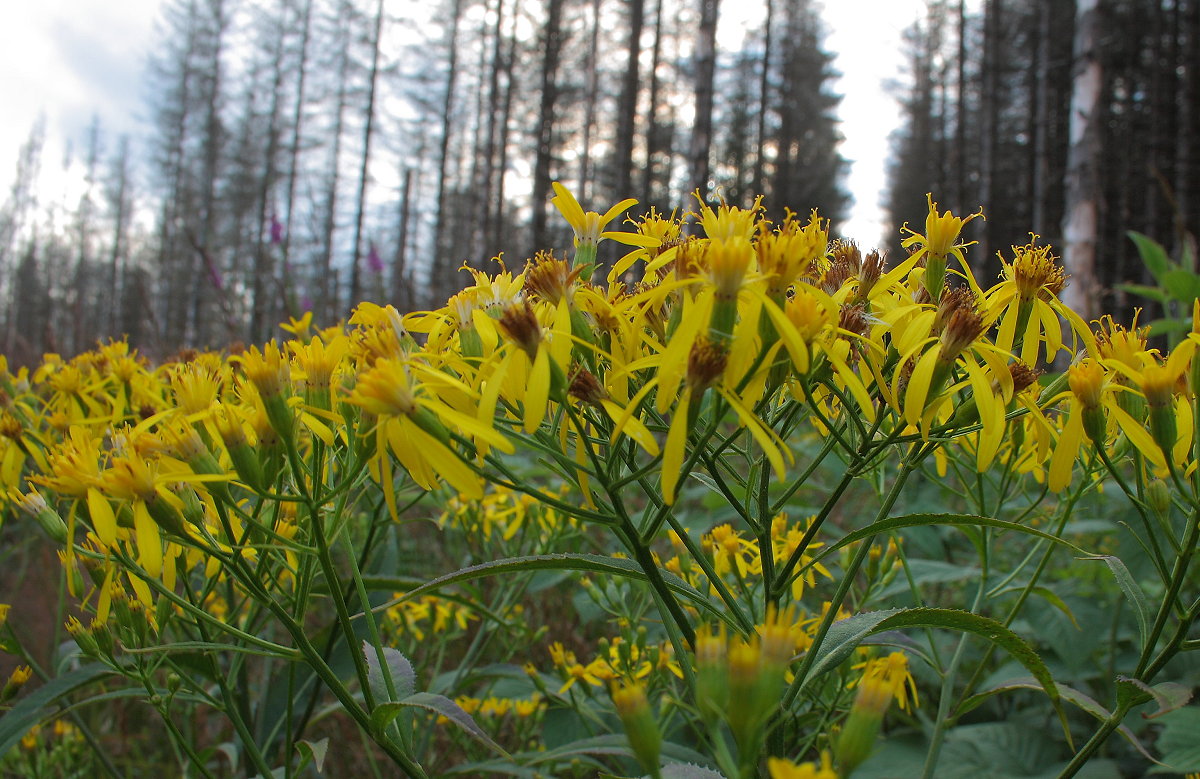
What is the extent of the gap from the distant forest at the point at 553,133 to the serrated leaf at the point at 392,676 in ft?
44.2

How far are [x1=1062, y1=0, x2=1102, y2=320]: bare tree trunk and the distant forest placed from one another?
22.6ft

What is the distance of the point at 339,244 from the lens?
2606 cm

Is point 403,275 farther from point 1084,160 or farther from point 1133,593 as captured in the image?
point 1084,160

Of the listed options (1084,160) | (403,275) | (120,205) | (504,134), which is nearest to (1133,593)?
(403,275)

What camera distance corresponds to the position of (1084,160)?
26.9ft

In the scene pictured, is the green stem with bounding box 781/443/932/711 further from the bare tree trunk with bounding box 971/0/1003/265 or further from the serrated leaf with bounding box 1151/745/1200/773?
the bare tree trunk with bounding box 971/0/1003/265

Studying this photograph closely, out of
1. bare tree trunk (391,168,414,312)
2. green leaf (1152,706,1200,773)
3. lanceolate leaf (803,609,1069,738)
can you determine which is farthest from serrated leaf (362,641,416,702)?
bare tree trunk (391,168,414,312)

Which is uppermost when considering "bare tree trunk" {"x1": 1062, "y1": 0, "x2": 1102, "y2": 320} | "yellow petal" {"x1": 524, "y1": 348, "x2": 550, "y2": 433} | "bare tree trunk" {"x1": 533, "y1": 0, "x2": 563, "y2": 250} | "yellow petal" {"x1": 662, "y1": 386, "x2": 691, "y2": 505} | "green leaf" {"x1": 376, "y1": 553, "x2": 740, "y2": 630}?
"bare tree trunk" {"x1": 533, "y1": 0, "x2": 563, "y2": 250}

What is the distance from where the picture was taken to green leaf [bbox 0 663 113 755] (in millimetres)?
1389

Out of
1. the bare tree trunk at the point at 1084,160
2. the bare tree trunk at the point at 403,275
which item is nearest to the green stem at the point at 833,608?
the bare tree trunk at the point at 403,275

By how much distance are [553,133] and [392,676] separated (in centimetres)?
2252

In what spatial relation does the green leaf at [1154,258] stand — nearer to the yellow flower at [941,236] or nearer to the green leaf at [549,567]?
the yellow flower at [941,236]

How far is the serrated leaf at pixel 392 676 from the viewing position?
1.09 m

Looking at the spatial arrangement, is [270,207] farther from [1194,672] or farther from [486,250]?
[1194,672]
